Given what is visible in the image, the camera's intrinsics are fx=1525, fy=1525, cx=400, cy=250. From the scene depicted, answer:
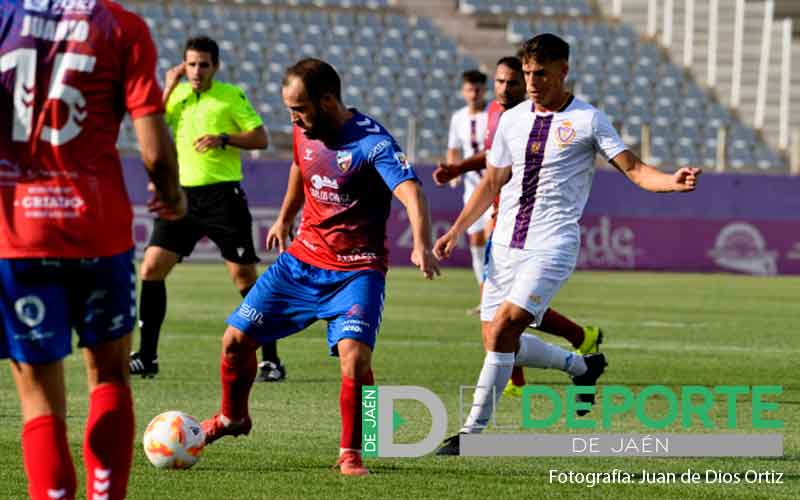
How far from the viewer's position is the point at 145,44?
4.65m

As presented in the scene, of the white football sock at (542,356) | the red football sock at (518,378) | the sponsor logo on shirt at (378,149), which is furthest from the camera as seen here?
the red football sock at (518,378)

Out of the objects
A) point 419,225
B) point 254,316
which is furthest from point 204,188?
point 419,225

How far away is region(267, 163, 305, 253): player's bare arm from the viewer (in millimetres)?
7465

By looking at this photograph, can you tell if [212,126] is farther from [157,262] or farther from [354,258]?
[354,258]

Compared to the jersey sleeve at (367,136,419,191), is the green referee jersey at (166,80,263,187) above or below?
below

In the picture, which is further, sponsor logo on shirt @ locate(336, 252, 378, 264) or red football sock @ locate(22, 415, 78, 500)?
sponsor logo on shirt @ locate(336, 252, 378, 264)

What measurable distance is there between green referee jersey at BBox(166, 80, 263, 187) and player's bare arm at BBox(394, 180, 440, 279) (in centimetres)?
403

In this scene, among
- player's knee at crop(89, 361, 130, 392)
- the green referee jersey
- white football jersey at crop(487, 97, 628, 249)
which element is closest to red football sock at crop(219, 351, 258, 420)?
white football jersey at crop(487, 97, 628, 249)

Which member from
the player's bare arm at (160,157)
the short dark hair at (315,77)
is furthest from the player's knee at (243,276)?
the player's bare arm at (160,157)

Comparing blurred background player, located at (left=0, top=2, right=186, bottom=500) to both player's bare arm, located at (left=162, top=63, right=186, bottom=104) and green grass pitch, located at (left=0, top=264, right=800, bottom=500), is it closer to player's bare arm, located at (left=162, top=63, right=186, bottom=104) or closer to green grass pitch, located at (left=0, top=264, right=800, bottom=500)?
green grass pitch, located at (left=0, top=264, right=800, bottom=500)

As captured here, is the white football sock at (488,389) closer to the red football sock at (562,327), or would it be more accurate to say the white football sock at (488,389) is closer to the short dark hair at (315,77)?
the short dark hair at (315,77)

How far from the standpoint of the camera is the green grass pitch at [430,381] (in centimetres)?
640

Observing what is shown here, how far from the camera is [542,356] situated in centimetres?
862

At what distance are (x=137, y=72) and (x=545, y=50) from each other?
3213mm
